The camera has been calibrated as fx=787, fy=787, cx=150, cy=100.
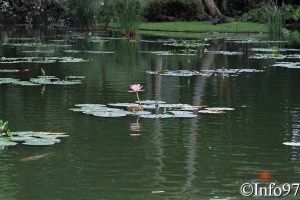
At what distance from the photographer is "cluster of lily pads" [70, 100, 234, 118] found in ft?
28.4

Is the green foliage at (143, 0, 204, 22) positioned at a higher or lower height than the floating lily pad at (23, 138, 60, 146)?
higher

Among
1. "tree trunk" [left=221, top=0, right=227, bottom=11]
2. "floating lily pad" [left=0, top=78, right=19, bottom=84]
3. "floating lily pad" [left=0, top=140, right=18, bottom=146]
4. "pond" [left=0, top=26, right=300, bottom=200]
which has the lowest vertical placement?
"pond" [left=0, top=26, right=300, bottom=200]

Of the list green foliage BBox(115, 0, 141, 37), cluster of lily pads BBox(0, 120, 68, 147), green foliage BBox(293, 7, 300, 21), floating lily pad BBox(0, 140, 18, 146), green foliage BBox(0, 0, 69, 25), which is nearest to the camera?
floating lily pad BBox(0, 140, 18, 146)

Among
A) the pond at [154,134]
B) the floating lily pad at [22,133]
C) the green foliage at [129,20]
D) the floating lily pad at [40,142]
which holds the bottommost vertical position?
the pond at [154,134]

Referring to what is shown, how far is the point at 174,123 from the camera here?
8336 millimetres

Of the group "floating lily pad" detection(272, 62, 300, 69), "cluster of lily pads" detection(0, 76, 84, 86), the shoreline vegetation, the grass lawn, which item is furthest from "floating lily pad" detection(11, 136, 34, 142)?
the grass lawn

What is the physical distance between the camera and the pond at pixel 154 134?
5.72 metres

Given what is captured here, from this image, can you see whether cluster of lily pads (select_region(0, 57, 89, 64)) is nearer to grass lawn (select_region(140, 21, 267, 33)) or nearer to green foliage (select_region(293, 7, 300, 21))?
grass lawn (select_region(140, 21, 267, 33))

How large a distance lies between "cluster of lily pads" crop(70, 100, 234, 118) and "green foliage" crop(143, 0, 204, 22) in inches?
1083

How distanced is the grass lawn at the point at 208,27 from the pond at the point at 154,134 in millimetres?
16699

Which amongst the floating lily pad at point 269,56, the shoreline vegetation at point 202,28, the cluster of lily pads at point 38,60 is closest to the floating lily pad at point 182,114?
the cluster of lily pads at point 38,60

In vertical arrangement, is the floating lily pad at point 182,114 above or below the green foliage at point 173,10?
below

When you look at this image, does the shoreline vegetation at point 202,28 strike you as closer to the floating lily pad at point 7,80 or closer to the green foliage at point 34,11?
the green foliage at point 34,11

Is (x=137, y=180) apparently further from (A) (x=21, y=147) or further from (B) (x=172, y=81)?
(B) (x=172, y=81)
